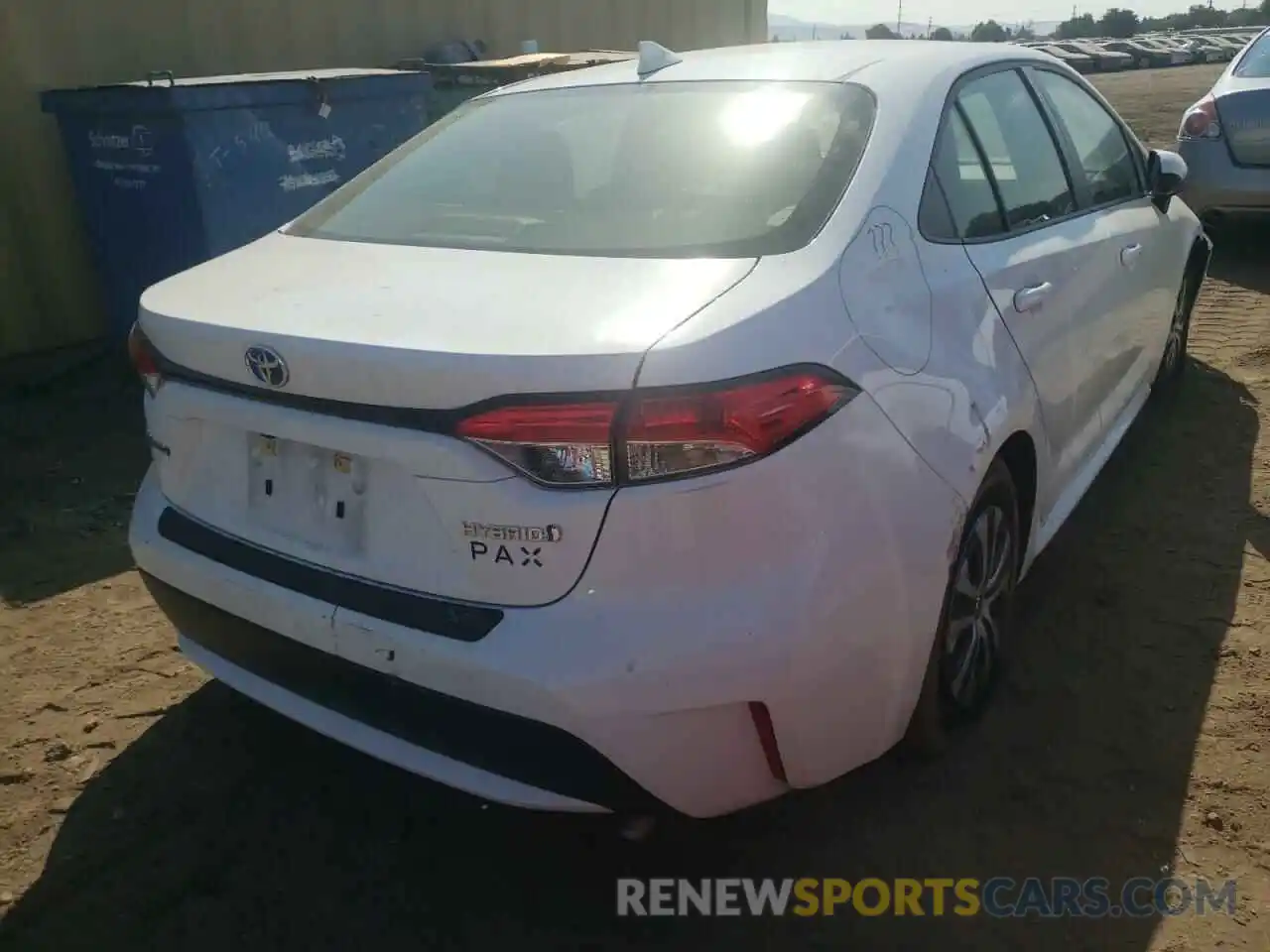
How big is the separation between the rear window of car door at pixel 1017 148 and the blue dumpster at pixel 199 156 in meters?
3.62

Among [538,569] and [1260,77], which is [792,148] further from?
[1260,77]

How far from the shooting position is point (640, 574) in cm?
180

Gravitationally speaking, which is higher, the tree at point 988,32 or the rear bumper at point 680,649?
the rear bumper at point 680,649

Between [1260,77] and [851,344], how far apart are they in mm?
7149

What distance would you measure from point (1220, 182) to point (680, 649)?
6.95 meters

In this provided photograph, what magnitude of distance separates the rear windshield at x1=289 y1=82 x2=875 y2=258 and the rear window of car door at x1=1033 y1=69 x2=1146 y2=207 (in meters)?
1.26

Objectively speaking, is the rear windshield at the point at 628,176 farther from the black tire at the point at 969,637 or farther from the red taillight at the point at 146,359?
the black tire at the point at 969,637

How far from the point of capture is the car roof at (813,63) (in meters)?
2.65

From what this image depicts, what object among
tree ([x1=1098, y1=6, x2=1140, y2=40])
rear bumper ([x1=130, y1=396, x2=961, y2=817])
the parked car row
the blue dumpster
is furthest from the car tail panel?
tree ([x1=1098, y1=6, x2=1140, y2=40])

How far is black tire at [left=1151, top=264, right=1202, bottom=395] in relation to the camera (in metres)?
4.64

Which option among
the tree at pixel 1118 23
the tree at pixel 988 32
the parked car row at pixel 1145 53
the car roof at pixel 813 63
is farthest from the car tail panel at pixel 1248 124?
the tree at pixel 1118 23

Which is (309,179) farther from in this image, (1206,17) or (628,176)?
(1206,17)

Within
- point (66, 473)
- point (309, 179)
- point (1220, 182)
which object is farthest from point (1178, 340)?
point (66, 473)

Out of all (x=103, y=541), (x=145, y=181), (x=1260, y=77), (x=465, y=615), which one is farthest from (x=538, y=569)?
(x=1260, y=77)
